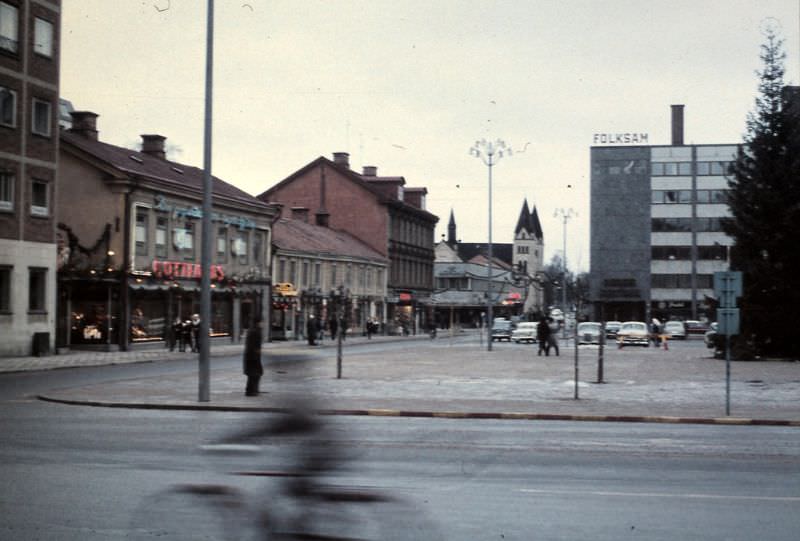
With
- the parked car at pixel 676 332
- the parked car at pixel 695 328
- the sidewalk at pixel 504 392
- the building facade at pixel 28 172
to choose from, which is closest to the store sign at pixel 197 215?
the building facade at pixel 28 172

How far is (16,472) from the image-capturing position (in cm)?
1174

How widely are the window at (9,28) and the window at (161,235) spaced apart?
12826 mm

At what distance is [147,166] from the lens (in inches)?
2120

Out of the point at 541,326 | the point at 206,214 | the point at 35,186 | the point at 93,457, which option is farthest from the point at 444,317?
the point at 93,457

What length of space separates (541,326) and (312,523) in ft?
142

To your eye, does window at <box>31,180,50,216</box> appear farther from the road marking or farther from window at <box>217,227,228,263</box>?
the road marking

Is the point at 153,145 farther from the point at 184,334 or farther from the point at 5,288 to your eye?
the point at 5,288

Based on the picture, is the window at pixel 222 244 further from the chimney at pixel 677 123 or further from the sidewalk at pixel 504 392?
the chimney at pixel 677 123

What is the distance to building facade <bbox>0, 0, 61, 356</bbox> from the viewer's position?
39.9 m

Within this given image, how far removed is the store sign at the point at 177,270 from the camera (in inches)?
1997

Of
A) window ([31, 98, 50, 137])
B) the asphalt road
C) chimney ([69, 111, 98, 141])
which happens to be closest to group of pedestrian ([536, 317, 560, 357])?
window ([31, 98, 50, 137])

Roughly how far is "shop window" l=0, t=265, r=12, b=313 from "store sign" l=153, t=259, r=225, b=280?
10.4 meters

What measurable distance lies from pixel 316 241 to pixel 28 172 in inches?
1503

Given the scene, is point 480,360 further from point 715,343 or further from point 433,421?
point 433,421
